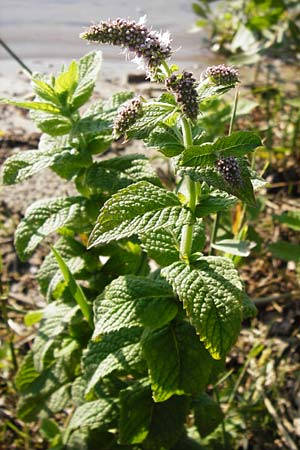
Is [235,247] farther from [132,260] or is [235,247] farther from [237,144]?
[237,144]

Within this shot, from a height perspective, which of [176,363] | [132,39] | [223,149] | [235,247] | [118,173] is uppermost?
[132,39]

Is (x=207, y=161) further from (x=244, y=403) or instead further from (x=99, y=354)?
(x=244, y=403)

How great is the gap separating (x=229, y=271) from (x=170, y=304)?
0.26 meters

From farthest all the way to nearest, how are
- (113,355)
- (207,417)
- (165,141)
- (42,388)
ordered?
(42,388) < (207,417) < (113,355) < (165,141)

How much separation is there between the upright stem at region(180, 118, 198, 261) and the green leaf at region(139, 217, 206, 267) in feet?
0.10

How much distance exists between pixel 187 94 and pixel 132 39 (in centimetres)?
21

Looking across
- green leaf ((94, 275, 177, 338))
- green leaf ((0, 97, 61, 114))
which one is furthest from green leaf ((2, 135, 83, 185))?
green leaf ((94, 275, 177, 338))

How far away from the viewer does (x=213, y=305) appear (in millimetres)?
1655

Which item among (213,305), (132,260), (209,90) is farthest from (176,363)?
(209,90)

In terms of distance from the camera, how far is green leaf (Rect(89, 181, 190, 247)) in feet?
5.15

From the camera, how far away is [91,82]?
7.20ft

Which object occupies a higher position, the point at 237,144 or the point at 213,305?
the point at 237,144

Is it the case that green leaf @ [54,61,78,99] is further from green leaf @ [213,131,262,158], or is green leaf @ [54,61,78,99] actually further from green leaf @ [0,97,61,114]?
green leaf @ [213,131,262,158]

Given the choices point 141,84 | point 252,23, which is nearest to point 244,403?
point 252,23
